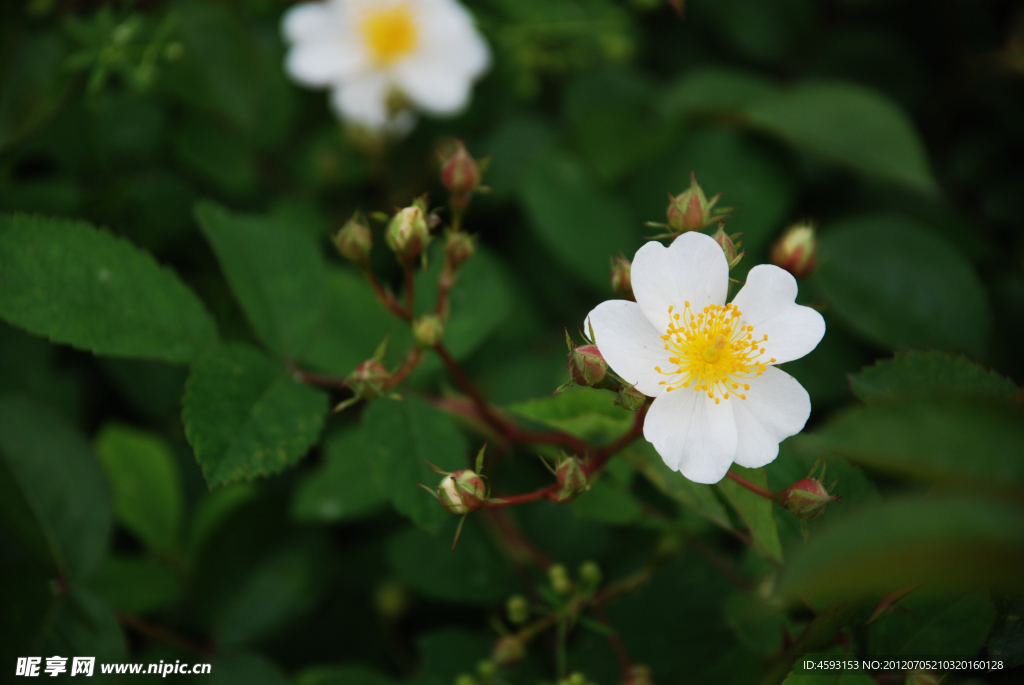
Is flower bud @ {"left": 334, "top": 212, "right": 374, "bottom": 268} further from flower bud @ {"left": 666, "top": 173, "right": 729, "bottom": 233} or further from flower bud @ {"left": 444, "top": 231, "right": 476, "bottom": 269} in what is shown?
flower bud @ {"left": 666, "top": 173, "right": 729, "bottom": 233}

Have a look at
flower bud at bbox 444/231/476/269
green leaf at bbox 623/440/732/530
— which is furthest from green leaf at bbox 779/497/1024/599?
flower bud at bbox 444/231/476/269

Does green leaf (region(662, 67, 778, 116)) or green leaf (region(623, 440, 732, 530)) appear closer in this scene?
green leaf (region(623, 440, 732, 530))

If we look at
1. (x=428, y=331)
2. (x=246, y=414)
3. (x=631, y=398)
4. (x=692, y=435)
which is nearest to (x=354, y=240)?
(x=428, y=331)

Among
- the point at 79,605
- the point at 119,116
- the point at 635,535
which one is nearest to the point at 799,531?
the point at 635,535

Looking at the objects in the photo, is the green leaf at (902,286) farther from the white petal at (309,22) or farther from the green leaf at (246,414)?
the white petal at (309,22)

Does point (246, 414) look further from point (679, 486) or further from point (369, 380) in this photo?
point (679, 486)

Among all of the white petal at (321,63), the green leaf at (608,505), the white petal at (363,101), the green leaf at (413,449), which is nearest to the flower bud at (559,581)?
the green leaf at (608,505)

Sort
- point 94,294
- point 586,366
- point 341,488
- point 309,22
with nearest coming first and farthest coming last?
point 586,366 → point 94,294 → point 341,488 → point 309,22
